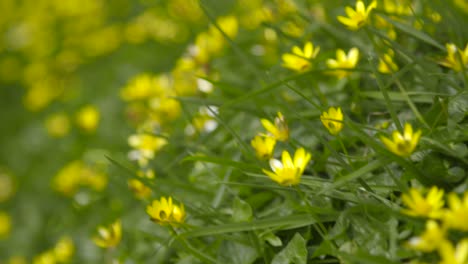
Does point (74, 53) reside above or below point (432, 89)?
below

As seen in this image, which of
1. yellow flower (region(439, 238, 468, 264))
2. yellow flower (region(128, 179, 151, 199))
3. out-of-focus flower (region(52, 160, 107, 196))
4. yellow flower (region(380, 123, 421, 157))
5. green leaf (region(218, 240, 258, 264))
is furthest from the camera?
out-of-focus flower (region(52, 160, 107, 196))

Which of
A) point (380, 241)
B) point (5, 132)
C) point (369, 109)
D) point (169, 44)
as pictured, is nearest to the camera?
point (380, 241)

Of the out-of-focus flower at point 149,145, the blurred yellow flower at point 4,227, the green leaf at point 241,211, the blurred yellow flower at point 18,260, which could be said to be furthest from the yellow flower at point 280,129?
the blurred yellow flower at point 4,227

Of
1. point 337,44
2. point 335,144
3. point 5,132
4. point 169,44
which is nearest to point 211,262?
point 335,144

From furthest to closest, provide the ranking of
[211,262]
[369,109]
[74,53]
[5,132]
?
1. [74,53]
2. [5,132]
3. [369,109]
4. [211,262]

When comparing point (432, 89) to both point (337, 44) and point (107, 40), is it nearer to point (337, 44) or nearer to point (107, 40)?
point (337, 44)

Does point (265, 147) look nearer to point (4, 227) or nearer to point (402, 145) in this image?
point (402, 145)

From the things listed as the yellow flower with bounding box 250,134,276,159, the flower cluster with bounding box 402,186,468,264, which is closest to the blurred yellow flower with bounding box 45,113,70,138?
the yellow flower with bounding box 250,134,276,159

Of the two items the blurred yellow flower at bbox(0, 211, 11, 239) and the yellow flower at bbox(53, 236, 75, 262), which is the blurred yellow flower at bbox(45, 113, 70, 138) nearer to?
the blurred yellow flower at bbox(0, 211, 11, 239)
